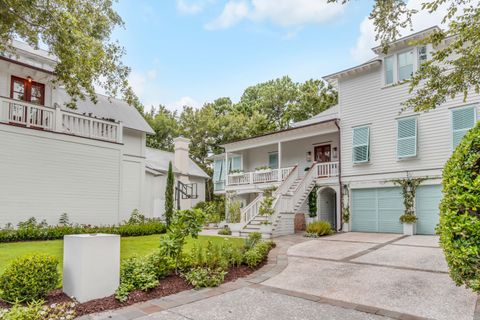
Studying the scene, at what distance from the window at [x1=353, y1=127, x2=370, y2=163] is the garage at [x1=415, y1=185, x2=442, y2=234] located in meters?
2.69

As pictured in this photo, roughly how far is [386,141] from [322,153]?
3.93 metres

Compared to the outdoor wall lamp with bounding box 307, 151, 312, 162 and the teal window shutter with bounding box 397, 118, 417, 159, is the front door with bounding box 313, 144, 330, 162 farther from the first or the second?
the teal window shutter with bounding box 397, 118, 417, 159

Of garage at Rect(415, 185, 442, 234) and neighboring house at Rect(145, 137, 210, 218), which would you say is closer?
garage at Rect(415, 185, 442, 234)

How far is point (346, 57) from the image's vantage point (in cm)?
1631

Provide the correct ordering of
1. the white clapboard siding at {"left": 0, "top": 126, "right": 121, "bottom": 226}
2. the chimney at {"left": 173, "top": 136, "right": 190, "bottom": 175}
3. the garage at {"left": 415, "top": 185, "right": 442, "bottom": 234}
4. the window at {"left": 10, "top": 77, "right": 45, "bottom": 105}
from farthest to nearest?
1. the chimney at {"left": 173, "top": 136, "right": 190, "bottom": 175}
2. the window at {"left": 10, "top": 77, "right": 45, "bottom": 105}
3. the garage at {"left": 415, "top": 185, "right": 442, "bottom": 234}
4. the white clapboard siding at {"left": 0, "top": 126, "right": 121, "bottom": 226}

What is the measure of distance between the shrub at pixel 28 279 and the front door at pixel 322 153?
48.6 ft

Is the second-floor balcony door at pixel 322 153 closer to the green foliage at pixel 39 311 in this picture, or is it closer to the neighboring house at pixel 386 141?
the neighboring house at pixel 386 141

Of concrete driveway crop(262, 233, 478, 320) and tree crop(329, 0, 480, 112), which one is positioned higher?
tree crop(329, 0, 480, 112)

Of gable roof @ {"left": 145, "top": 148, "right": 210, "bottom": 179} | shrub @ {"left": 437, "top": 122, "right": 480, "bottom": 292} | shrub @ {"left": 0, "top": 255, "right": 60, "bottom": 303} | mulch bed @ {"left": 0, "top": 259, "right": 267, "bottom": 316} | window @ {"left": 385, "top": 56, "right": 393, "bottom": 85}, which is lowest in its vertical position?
mulch bed @ {"left": 0, "top": 259, "right": 267, "bottom": 316}

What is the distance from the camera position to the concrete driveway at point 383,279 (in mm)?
4688

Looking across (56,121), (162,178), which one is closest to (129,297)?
(56,121)

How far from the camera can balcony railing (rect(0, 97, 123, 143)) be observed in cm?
1149

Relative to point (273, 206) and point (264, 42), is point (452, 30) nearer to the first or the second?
point (273, 206)

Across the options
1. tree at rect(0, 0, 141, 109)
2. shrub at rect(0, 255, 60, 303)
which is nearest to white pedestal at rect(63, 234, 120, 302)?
shrub at rect(0, 255, 60, 303)
